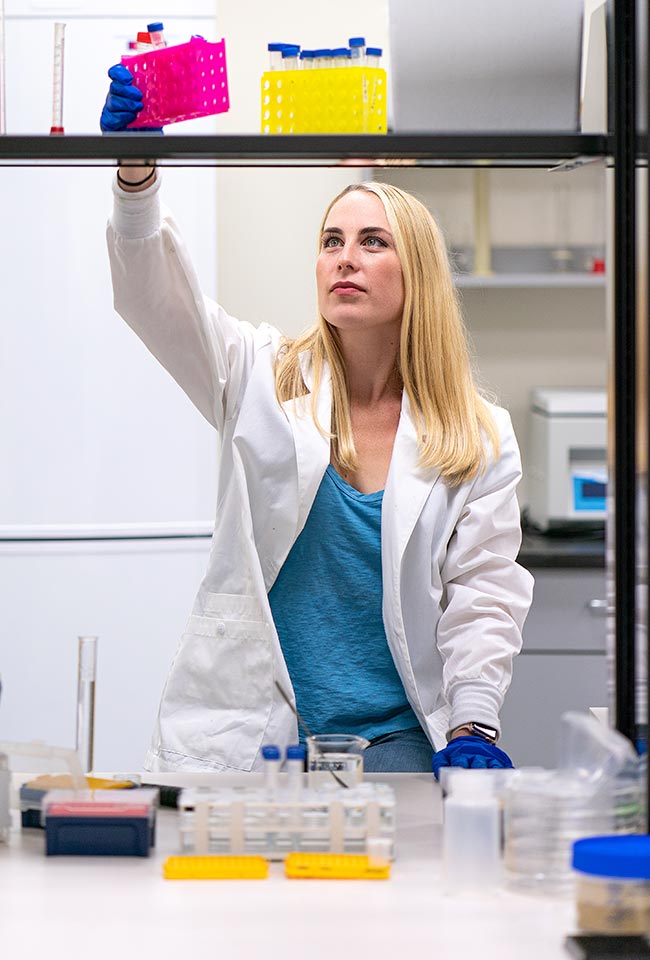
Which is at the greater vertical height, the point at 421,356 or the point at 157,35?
the point at 157,35

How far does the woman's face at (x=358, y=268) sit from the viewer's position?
2.03 m

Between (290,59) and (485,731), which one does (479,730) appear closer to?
(485,731)

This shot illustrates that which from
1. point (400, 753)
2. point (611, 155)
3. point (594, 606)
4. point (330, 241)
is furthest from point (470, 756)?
point (594, 606)

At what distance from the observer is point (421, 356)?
2086 millimetres

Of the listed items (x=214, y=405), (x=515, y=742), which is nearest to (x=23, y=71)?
(x=214, y=405)

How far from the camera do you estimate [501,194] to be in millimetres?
3781

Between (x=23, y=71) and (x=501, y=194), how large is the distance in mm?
1537

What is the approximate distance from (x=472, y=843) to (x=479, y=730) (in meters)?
0.57

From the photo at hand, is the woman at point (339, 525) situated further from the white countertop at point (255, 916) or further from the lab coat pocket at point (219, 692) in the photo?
the white countertop at point (255, 916)

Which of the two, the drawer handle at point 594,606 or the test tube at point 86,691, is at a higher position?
the test tube at point 86,691

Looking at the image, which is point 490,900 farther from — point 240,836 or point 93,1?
point 93,1

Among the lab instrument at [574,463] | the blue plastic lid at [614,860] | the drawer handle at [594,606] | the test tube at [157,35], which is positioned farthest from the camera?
the lab instrument at [574,463]

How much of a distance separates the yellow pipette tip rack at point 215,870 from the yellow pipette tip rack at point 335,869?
1.1 inches

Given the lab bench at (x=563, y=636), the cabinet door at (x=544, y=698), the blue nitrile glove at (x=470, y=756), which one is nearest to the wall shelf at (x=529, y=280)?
the lab bench at (x=563, y=636)
